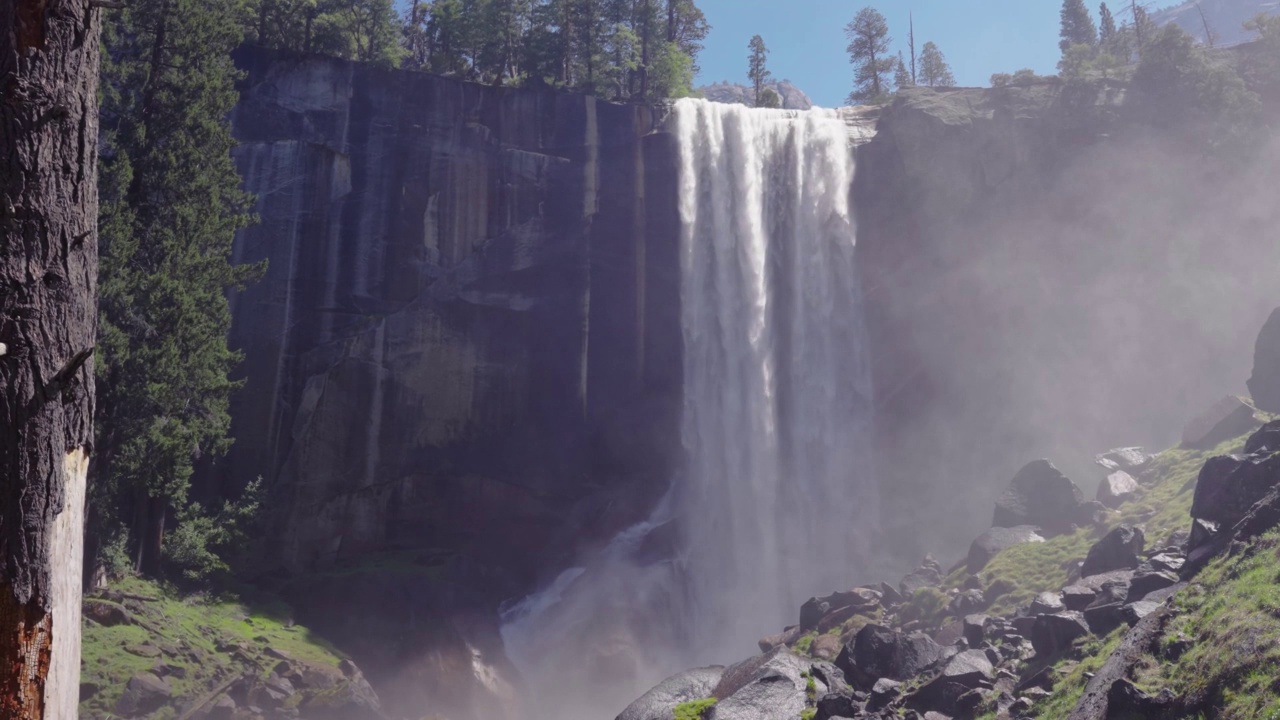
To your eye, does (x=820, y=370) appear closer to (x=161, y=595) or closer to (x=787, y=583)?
(x=787, y=583)

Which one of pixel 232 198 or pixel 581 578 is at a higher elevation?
pixel 232 198

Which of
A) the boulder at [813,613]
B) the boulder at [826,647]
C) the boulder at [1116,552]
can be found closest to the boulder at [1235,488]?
the boulder at [1116,552]

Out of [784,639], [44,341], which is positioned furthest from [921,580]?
[44,341]

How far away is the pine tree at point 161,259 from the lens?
77.6 ft

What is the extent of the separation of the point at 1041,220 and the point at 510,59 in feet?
90.3

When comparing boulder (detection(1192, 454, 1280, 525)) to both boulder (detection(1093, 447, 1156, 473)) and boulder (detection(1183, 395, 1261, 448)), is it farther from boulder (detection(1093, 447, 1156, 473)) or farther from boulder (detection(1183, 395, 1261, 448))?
boulder (detection(1093, 447, 1156, 473))

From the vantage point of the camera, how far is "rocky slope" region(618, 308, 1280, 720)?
481 inches

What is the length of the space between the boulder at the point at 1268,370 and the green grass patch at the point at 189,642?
30441 millimetres

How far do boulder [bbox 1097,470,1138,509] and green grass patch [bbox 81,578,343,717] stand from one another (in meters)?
25.1

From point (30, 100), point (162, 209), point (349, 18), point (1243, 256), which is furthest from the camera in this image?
point (349, 18)

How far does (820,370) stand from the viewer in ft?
130

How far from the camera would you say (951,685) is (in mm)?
16953

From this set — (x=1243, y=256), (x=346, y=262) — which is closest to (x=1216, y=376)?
(x=1243, y=256)

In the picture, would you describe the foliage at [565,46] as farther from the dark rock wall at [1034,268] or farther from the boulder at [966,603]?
the boulder at [966,603]
